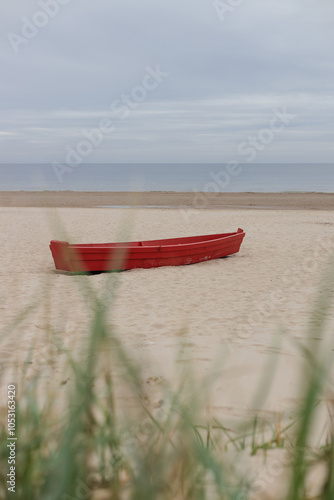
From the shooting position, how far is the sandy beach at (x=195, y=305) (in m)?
3.50

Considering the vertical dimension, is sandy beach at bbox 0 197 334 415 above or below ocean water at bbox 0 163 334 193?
below

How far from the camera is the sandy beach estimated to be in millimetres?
3502

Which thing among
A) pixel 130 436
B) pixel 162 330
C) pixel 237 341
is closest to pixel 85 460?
pixel 130 436

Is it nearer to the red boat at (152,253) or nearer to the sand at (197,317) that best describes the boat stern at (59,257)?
the red boat at (152,253)

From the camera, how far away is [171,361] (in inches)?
164

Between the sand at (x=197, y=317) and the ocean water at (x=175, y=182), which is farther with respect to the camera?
the ocean water at (x=175, y=182)

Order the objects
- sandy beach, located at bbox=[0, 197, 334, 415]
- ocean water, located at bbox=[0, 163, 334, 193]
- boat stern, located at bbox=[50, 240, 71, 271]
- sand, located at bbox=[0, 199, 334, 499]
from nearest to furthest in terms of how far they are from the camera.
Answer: sand, located at bbox=[0, 199, 334, 499]
sandy beach, located at bbox=[0, 197, 334, 415]
ocean water, located at bbox=[0, 163, 334, 193]
boat stern, located at bbox=[50, 240, 71, 271]

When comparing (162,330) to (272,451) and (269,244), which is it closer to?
(272,451)

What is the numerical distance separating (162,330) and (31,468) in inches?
167

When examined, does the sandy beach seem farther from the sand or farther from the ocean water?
the ocean water

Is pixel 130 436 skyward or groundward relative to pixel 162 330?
skyward

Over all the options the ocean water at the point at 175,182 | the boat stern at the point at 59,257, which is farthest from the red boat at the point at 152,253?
the ocean water at the point at 175,182

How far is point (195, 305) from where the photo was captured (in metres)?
6.78

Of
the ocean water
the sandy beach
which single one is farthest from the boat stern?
the ocean water
